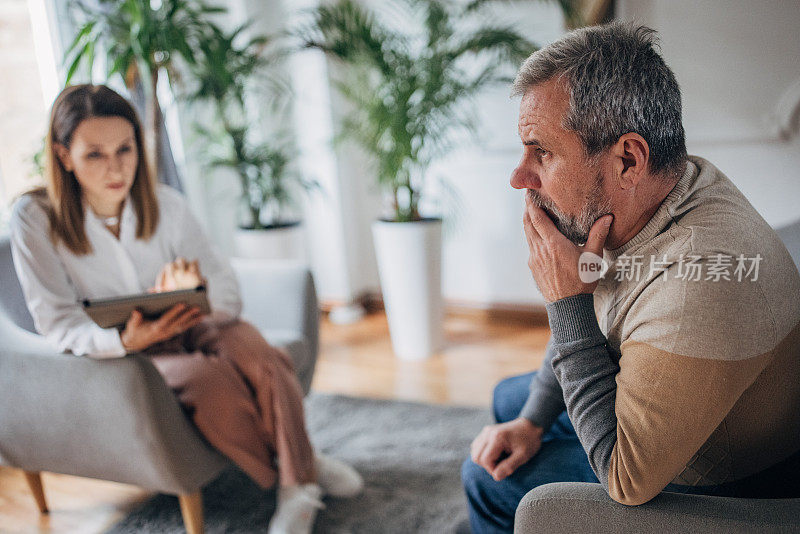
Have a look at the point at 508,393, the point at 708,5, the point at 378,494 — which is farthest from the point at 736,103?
the point at 378,494

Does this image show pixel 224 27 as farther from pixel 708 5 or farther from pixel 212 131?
pixel 708 5

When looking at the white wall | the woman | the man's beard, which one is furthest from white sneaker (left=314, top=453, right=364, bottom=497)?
the white wall

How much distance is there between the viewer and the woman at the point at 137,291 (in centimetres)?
150

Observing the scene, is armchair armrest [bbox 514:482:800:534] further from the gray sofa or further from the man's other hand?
the man's other hand

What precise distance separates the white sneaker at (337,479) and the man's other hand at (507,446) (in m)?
0.73

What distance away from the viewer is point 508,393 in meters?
1.33

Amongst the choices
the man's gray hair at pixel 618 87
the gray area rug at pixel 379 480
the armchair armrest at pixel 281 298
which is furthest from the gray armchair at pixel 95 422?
the man's gray hair at pixel 618 87

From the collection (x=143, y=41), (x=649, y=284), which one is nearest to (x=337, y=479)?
(x=649, y=284)

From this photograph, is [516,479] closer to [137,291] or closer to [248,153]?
[137,291]

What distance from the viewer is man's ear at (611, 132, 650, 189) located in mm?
807

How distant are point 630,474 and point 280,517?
109 cm

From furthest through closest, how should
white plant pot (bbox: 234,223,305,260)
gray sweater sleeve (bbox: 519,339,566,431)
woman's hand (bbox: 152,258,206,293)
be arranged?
white plant pot (bbox: 234,223,305,260) < woman's hand (bbox: 152,258,206,293) < gray sweater sleeve (bbox: 519,339,566,431)

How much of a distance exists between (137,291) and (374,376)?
1185mm

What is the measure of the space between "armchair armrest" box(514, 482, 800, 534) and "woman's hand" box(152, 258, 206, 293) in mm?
1119
